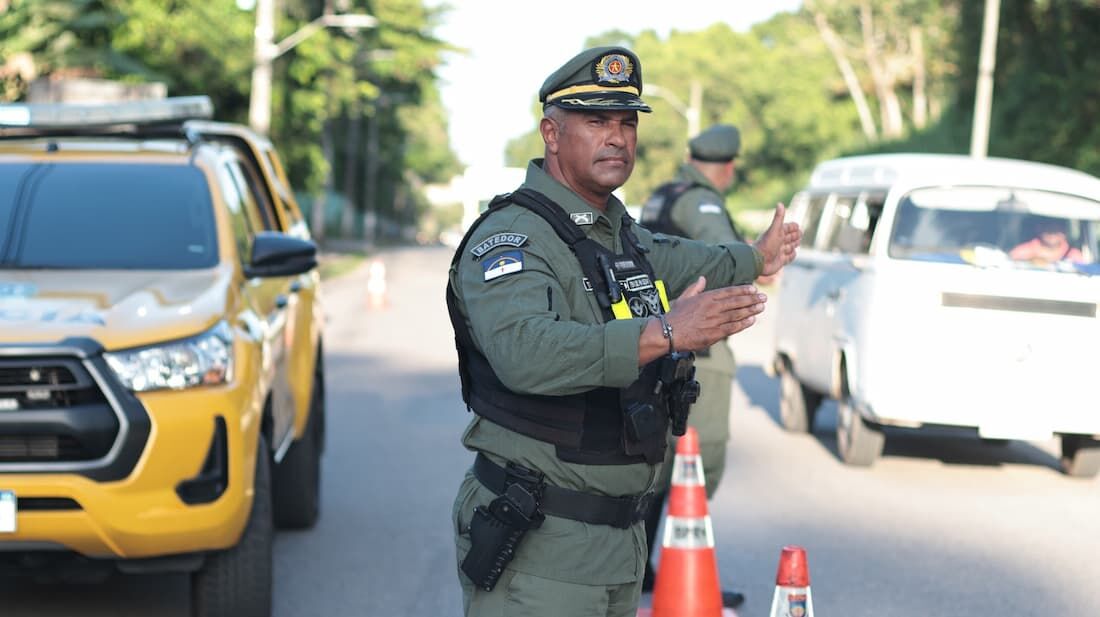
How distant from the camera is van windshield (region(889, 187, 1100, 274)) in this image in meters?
10.5

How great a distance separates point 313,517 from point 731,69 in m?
82.0

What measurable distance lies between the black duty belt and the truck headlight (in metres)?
2.37

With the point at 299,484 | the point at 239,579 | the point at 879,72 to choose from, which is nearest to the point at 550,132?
the point at 239,579

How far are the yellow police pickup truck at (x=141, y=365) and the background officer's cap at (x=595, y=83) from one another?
8.44 ft

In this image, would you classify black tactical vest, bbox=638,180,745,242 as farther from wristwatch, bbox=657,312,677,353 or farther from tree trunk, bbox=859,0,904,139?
tree trunk, bbox=859,0,904,139

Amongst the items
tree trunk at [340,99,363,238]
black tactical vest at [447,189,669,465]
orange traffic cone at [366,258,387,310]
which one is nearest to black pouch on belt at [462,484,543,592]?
black tactical vest at [447,189,669,465]

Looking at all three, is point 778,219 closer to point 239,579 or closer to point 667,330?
point 667,330

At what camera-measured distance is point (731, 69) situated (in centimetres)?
8856

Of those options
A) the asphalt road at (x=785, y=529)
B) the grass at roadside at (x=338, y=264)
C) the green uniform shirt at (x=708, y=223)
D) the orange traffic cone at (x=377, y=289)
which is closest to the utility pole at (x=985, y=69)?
the orange traffic cone at (x=377, y=289)

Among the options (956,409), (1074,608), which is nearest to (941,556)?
(1074,608)

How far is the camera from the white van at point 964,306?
32.6 ft

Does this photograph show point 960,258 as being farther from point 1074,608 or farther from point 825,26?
point 825,26

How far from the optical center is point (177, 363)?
230 inches

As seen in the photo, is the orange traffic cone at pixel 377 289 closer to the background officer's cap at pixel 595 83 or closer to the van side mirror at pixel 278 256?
the van side mirror at pixel 278 256
